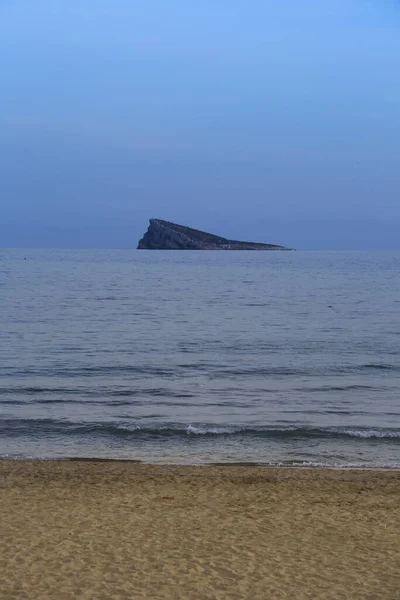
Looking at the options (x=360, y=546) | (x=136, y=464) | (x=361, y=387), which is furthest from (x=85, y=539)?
(x=361, y=387)

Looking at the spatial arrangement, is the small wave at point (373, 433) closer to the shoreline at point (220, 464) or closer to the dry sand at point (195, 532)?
the shoreline at point (220, 464)

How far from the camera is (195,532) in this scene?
9.86 metres

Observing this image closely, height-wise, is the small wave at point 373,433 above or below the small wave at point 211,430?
above

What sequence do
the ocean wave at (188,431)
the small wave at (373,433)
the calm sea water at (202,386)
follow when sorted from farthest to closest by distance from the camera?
1. the ocean wave at (188,431)
2. the small wave at (373,433)
3. the calm sea water at (202,386)

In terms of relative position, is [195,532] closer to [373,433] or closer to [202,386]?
[373,433]

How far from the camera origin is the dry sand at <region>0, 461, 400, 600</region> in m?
7.89

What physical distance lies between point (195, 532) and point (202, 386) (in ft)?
42.1

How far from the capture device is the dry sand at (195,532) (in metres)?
7.89

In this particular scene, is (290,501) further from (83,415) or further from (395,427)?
(83,415)

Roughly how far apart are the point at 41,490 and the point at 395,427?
9.19m

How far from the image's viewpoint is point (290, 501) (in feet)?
38.6

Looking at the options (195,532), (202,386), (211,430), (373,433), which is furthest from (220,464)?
(202,386)

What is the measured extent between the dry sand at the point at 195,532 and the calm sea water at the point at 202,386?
6.56 ft

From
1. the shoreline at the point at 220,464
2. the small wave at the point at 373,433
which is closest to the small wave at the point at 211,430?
the shoreline at the point at 220,464
